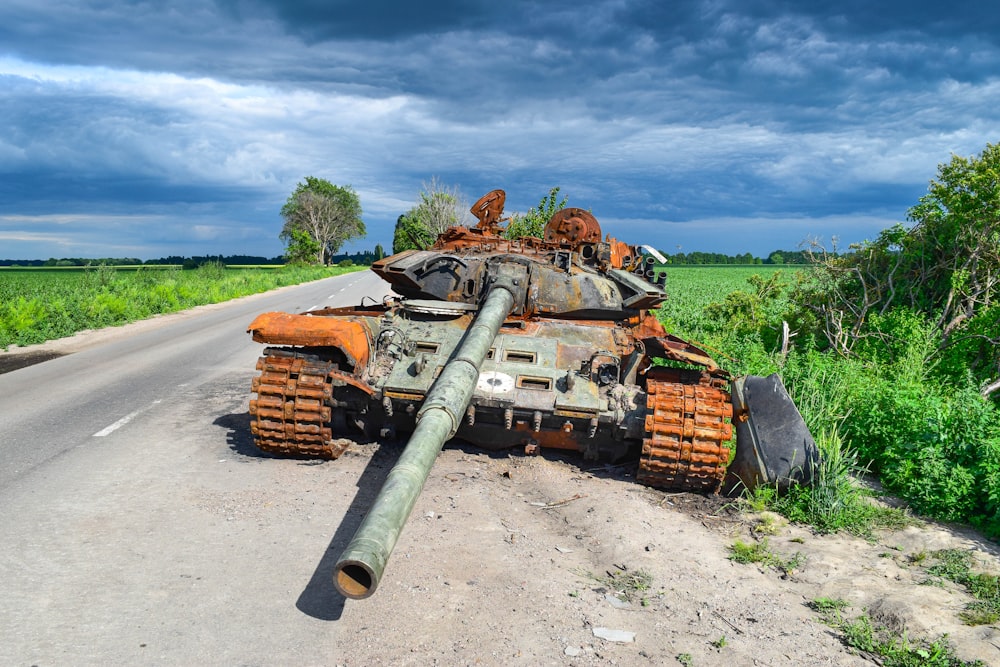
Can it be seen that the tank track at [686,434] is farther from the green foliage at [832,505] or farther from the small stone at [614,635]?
the small stone at [614,635]

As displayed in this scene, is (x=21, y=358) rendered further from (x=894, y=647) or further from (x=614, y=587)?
(x=894, y=647)

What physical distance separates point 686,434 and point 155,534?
4.32 m

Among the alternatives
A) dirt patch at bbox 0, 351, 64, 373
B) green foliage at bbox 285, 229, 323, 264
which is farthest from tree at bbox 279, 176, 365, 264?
dirt patch at bbox 0, 351, 64, 373

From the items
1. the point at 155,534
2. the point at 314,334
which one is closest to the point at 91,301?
the point at 314,334

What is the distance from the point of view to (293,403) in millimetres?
6508

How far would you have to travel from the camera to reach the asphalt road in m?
3.80

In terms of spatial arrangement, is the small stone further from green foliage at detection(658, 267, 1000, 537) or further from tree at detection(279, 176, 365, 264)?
tree at detection(279, 176, 365, 264)

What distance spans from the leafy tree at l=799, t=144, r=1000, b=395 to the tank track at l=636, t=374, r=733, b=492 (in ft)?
22.2

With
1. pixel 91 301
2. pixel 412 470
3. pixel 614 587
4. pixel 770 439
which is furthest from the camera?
pixel 91 301

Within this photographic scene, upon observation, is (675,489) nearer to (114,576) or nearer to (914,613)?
(914,613)

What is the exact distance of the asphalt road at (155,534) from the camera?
380 cm

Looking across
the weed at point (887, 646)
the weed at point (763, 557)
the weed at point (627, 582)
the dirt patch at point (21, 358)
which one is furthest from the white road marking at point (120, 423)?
the weed at point (887, 646)

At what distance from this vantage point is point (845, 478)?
6.42 meters

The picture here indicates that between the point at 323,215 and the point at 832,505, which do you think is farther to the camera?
the point at 323,215
